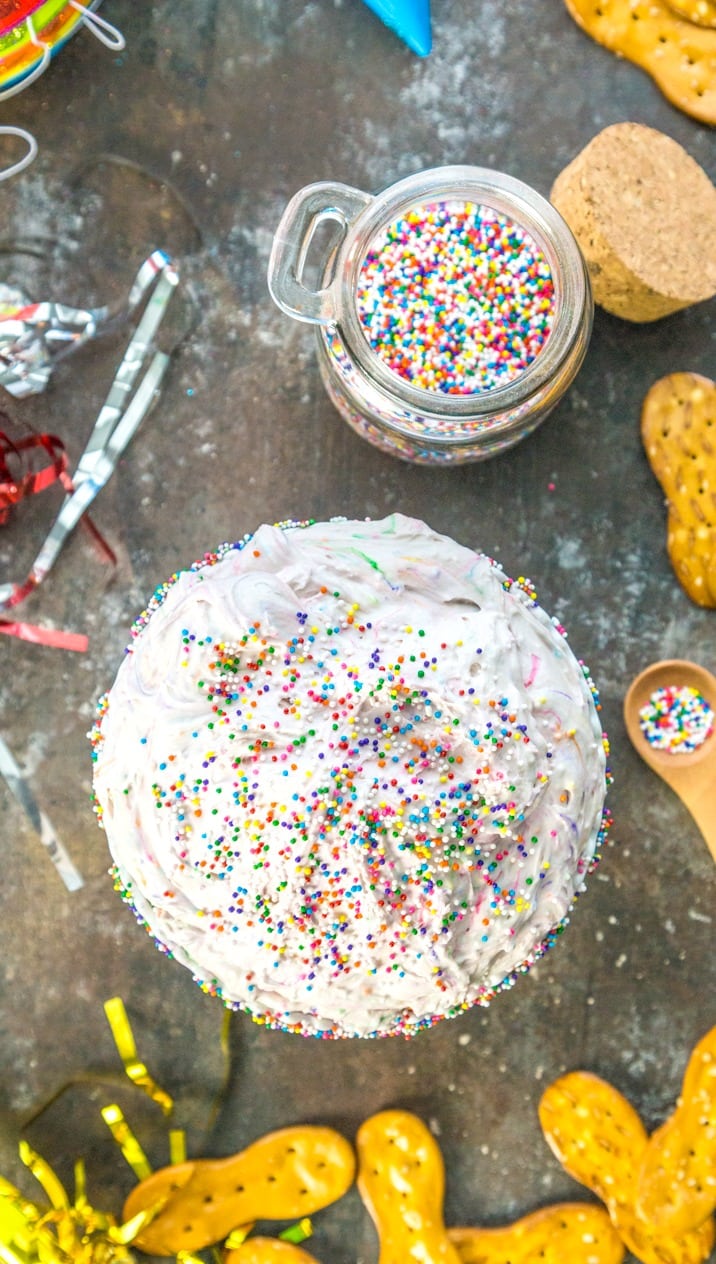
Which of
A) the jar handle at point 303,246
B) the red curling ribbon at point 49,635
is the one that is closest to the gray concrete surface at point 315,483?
the red curling ribbon at point 49,635

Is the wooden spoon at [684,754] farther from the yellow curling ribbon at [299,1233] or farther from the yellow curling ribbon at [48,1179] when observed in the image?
the yellow curling ribbon at [48,1179]

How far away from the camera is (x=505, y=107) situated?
144 centimetres

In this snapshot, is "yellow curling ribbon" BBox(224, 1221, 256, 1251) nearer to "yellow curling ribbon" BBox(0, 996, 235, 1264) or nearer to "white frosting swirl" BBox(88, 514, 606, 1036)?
"yellow curling ribbon" BBox(0, 996, 235, 1264)

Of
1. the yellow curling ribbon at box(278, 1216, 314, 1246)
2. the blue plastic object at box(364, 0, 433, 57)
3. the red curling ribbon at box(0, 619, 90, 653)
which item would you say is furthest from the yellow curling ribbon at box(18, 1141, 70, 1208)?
the blue plastic object at box(364, 0, 433, 57)

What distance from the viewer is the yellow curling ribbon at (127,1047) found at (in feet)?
4.81

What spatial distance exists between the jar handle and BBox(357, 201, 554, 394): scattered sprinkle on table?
0.04m

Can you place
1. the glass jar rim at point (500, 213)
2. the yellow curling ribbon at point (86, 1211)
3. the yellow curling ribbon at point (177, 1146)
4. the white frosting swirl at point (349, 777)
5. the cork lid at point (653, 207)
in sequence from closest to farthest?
the white frosting swirl at point (349, 777)
the glass jar rim at point (500, 213)
the cork lid at point (653, 207)
the yellow curling ribbon at point (86, 1211)
the yellow curling ribbon at point (177, 1146)

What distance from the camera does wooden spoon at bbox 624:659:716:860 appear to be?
4.63 ft

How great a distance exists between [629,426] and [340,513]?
39cm

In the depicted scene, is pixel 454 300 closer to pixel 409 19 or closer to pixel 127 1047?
pixel 409 19

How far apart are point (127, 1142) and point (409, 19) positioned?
4.90 feet

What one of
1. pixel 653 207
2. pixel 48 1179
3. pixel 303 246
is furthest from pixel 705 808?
pixel 48 1179

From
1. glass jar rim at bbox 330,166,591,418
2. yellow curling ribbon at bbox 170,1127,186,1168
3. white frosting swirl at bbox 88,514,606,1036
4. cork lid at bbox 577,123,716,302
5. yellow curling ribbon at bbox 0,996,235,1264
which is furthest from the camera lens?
yellow curling ribbon at bbox 170,1127,186,1168

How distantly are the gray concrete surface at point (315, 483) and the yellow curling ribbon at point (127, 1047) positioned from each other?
0.05 ft
